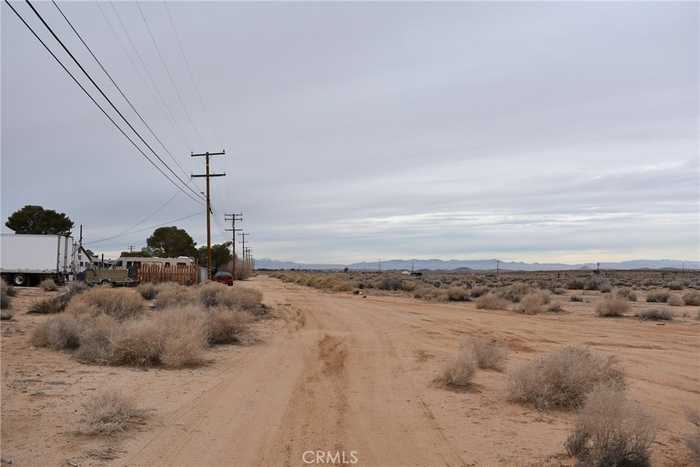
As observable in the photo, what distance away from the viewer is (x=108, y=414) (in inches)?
311

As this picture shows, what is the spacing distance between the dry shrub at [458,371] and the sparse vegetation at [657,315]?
1759cm

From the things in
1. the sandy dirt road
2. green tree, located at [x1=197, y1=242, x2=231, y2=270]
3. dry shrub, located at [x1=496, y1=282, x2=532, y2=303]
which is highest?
green tree, located at [x1=197, y1=242, x2=231, y2=270]

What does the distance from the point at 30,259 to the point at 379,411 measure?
45.5 metres

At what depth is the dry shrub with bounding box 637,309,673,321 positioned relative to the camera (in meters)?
25.3

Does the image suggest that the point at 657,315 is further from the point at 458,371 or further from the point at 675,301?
the point at 458,371

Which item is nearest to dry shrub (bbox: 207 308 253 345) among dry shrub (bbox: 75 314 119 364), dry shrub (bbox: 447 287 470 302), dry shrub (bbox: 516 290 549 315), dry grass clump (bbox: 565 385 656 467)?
dry shrub (bbox: 75 314 119 364)

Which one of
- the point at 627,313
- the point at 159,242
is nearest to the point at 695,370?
the point at 627,313

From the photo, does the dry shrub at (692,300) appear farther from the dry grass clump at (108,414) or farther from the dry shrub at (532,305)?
the dry grass clump at (108,414)

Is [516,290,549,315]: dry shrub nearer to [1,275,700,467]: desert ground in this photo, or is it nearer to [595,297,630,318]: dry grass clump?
[595,297,630,318]: dry grass clump

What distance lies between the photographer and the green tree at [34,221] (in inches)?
3068

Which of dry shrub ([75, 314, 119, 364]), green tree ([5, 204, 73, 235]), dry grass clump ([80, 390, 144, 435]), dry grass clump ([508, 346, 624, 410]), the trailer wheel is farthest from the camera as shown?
green tree ([5, 204, 73, 235])

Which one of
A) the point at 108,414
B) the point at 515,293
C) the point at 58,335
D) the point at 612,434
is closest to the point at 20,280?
the point at 58,335

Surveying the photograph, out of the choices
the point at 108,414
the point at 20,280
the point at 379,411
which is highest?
the point at 20,280

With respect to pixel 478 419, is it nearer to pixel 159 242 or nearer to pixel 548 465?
pixel 548 465
